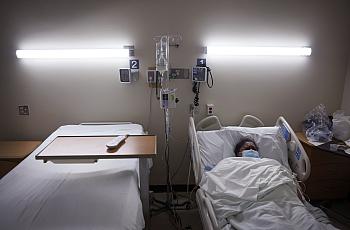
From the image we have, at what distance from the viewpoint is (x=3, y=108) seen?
8.54ft

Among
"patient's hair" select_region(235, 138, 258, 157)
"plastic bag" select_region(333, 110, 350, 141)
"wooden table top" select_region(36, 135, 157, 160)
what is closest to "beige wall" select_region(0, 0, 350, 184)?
"plastic bag" select_region(333, 110, 350, 141)

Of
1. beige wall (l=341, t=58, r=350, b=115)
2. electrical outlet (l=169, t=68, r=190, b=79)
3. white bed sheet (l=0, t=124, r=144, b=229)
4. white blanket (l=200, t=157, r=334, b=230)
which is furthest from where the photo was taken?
beige wall (l=341, t=58, r=350, b=115)

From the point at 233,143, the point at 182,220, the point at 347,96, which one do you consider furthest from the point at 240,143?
the point at 347,96

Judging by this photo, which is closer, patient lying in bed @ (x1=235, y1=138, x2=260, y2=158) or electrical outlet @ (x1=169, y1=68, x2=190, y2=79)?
patient lying in bed @ (x1=235, y1=138, x2=260, y2=158)

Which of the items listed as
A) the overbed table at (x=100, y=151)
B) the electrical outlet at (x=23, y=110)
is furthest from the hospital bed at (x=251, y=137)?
the electrical outlet at (x=23, y=110)

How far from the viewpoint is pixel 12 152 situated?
7.71ft

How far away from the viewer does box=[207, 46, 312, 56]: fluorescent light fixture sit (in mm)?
2469

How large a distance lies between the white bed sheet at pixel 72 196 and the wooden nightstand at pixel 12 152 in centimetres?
55

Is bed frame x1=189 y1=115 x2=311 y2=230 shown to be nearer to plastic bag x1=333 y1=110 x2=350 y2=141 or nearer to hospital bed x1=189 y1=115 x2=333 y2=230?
hospital bed x1=189 y1=115 x2=333 y2=230

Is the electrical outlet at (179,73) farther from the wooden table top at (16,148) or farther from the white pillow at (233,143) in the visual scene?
the wooden table top at (16,148)

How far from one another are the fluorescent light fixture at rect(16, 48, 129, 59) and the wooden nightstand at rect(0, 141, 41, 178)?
0.87m

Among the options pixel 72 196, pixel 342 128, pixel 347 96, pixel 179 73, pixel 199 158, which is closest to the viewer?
pixel 72 196

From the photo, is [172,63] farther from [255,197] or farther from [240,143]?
[255,197]

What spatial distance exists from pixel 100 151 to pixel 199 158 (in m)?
0.76
